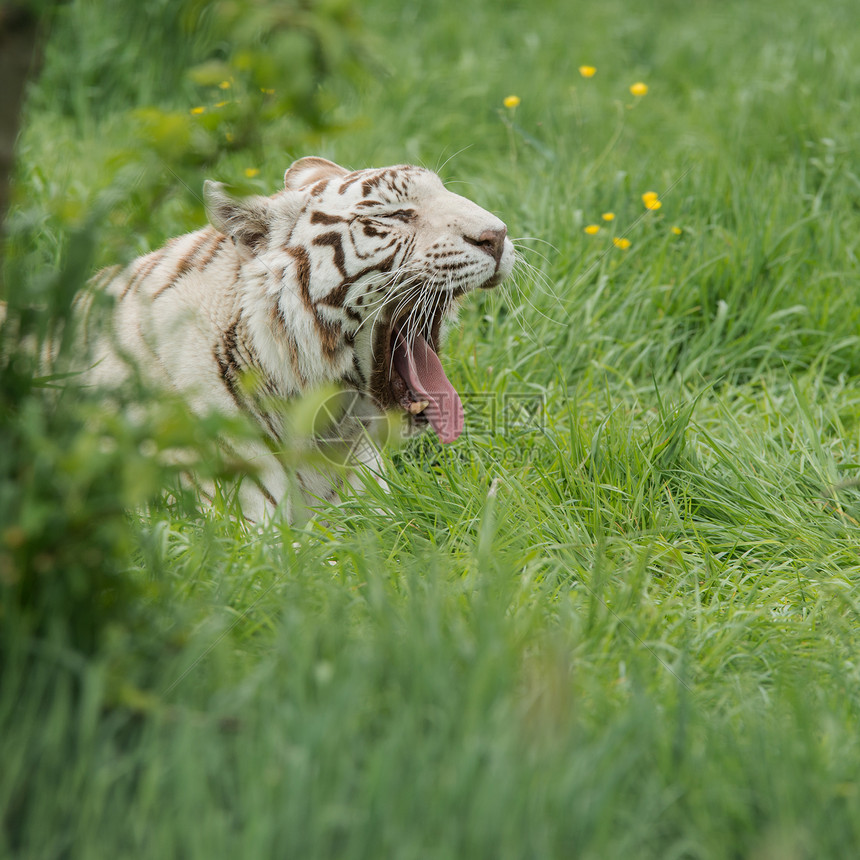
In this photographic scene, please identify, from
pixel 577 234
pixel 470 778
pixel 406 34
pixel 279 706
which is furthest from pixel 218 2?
pixel 406 34

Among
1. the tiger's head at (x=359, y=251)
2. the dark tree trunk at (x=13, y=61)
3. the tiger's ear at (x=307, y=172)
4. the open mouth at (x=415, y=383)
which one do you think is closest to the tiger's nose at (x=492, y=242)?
the tiger's head at (x=359, y=251)

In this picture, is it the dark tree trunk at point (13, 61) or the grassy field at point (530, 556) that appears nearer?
the grassy field at point (530, 556)

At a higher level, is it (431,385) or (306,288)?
(306,288)

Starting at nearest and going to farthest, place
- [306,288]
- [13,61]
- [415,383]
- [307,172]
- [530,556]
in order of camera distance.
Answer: [13,61], [530,556], [306,288], [415,383], [307,172]

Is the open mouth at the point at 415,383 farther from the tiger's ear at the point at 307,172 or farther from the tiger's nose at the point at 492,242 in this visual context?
the tiger's ear at the point at 307,172

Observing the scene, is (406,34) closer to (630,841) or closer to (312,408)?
(312,408)

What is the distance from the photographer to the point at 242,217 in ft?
10.6

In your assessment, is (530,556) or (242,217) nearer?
(530,556)

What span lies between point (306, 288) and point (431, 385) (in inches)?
24.0

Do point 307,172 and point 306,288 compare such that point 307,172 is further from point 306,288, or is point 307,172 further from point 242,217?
point 306,288

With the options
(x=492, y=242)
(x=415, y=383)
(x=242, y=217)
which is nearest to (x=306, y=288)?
(x=242, y=217)

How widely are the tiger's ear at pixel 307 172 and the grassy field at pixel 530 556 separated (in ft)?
1.42

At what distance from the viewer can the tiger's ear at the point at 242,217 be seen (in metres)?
3.19

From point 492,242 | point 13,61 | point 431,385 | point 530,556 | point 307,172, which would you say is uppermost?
point 13,61
